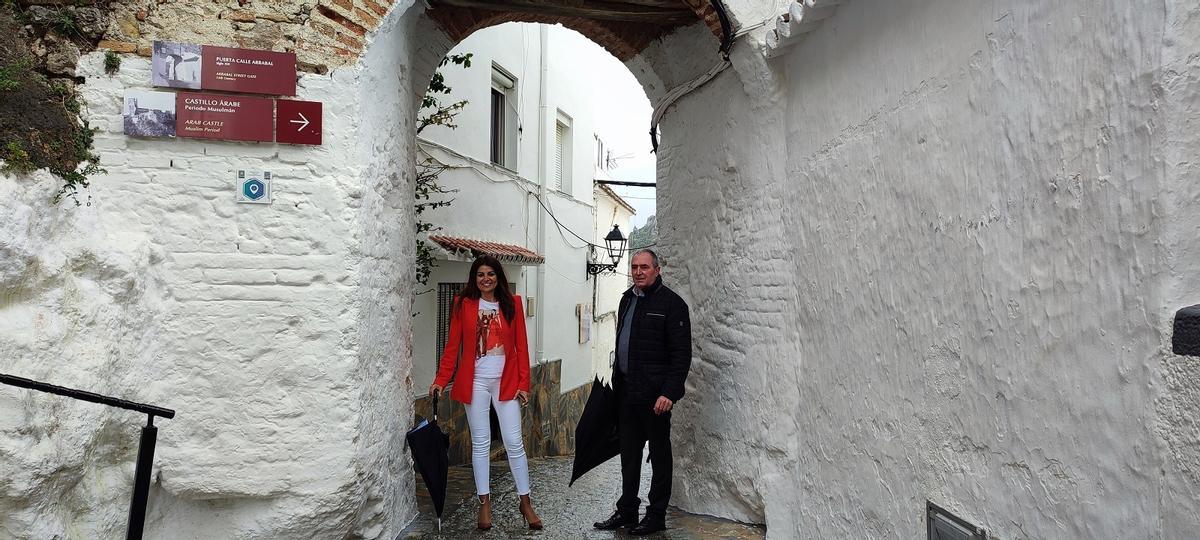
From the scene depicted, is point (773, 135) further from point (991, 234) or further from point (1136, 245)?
point (1136, 245)

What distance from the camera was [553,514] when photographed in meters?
5.11

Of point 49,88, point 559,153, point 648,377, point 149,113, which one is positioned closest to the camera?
point 49,88

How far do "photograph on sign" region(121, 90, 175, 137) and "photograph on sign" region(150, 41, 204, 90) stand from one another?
65 millimetres

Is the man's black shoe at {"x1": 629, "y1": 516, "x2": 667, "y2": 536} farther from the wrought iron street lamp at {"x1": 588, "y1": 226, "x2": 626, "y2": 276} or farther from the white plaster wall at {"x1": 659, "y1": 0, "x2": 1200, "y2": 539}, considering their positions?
the wrought iron street lamp at {"x1": 588, "y1": 226, "x2": 626, "y2": 276}

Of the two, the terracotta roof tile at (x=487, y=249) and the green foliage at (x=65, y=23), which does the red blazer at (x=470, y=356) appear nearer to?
the terracotta roof tile at (x=487, y=249)

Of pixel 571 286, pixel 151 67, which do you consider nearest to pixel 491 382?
pixel 151 67

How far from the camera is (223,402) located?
3695mm

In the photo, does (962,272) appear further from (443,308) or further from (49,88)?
(443,308)

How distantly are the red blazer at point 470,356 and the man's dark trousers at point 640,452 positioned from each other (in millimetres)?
594

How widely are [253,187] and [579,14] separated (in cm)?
261

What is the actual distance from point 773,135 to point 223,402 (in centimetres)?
A: 307

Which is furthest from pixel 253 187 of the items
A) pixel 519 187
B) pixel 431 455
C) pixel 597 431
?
pixel 519 187

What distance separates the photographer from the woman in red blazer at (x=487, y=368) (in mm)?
4559

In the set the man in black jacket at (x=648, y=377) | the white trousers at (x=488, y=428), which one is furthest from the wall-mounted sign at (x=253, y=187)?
the man in black jacket at (x=648, y=377)
